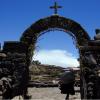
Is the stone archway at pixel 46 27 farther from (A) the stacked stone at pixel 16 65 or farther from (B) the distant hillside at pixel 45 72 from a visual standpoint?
(B) the distant hillside at pixel 45 72

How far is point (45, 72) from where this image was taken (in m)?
35.9

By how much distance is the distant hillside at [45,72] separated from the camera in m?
33.6

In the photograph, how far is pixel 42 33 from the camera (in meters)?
18.3

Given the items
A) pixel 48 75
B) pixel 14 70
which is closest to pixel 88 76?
pixel 14 70

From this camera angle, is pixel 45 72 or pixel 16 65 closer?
pixel 16 65

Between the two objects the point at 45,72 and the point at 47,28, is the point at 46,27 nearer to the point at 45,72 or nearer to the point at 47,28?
the point at 47,28

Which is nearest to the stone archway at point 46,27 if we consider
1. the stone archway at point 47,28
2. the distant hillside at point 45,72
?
the stone archway at point 47,28

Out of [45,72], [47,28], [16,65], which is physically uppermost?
[47,28]

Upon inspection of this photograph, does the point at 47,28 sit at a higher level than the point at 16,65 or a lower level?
higher

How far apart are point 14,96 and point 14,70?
128 centimetres

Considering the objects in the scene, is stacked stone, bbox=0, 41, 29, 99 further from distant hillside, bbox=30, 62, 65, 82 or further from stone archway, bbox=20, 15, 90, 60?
distant hillside, bbox=30, 62, 65, 82

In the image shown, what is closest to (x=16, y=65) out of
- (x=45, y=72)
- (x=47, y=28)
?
(x=47, y=28)

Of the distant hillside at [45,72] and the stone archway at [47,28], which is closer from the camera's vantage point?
the stone archway at [47,28]

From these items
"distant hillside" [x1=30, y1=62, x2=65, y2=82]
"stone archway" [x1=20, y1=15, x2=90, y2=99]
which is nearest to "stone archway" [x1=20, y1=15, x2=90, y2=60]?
"stone archway" [x1=20, y1=15, x2=90, y2=99]
